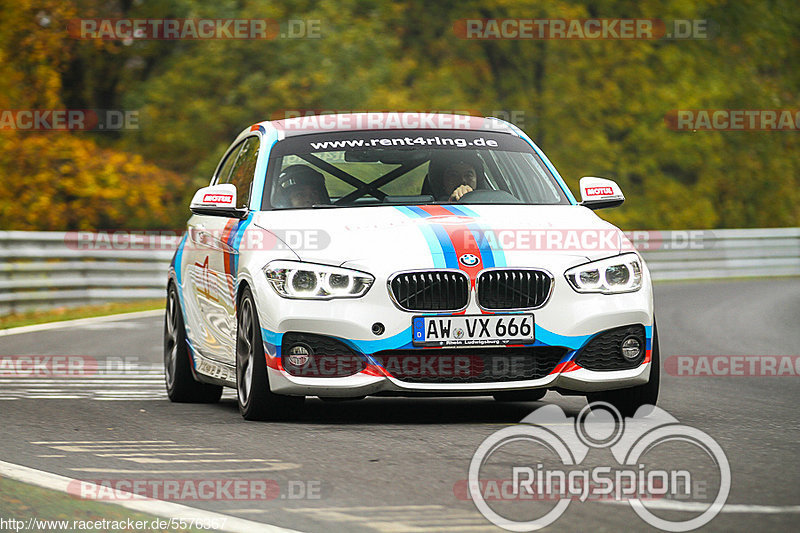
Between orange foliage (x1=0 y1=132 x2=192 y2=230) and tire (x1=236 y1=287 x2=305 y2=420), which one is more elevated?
Answer: orange foliage (x1=0 y1=132 x2=192 y2=230)

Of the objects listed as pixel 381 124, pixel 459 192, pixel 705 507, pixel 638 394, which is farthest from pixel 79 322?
pixel 705 507

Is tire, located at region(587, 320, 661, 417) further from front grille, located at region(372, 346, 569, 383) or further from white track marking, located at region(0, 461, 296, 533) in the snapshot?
white track marking, located at region(0, 461, 296, 533)

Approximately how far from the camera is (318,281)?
27.0 ft

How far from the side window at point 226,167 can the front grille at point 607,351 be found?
3411 mm

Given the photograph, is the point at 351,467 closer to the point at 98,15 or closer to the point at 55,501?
the point at 55,501

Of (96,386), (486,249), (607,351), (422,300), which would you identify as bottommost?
(96,386)

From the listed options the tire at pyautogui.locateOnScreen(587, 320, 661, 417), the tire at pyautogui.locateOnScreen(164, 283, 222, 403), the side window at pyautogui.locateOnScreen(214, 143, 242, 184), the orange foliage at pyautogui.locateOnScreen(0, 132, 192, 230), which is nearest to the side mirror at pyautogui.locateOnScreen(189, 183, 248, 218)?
the tire at pyautogui.locateOnScreen(164, 283, 222, 403)

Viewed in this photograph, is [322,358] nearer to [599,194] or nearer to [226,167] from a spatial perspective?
[599,194]

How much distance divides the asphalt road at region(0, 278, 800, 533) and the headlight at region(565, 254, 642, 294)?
32.6 inches

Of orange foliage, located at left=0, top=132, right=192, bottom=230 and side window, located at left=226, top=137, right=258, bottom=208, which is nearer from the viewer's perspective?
side window, located at left=226, top=137, right=258, bottom=208

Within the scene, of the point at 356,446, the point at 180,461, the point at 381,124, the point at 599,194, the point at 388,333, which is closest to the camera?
the point at 180,461

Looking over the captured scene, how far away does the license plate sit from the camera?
816 cm

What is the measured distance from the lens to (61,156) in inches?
1291

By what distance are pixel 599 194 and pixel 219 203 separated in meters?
2.23
